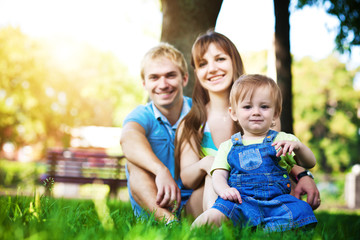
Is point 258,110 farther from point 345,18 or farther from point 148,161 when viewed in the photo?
point 345,18

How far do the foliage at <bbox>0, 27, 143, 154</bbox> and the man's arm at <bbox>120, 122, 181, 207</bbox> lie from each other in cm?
1814

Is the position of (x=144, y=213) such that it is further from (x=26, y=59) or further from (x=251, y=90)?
A: (x=26, y=59)

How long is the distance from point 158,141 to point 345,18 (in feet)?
16.3

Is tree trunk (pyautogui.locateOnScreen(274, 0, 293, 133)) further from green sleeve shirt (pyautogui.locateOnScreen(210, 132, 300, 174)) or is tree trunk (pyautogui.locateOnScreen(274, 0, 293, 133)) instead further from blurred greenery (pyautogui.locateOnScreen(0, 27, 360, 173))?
blurred greenery (pyautogui.locateOnScreen(0, 27, 360, 173))

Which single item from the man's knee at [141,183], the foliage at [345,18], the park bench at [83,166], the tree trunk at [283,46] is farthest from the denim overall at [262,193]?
the park bench at [83,166]

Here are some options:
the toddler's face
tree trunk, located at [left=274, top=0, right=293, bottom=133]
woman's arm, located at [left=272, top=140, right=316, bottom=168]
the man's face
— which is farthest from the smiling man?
tree trunk, located at [left=274, top=0, right=293, bottom=133]

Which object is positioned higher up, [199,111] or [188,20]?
[188,20]

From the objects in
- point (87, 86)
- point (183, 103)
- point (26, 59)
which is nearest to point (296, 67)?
point (87, 86)

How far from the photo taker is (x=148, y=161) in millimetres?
3043

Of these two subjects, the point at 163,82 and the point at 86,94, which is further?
the point at 86,94

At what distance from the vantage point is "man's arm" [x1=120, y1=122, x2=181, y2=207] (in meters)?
2.79

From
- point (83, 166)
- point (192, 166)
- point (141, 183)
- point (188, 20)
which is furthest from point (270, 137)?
point (83, 166)

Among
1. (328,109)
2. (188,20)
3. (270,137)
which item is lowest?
(270,137)

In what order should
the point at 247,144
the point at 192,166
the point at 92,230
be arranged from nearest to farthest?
the point at 92,230
the point at 247,144
the point at 192,166
